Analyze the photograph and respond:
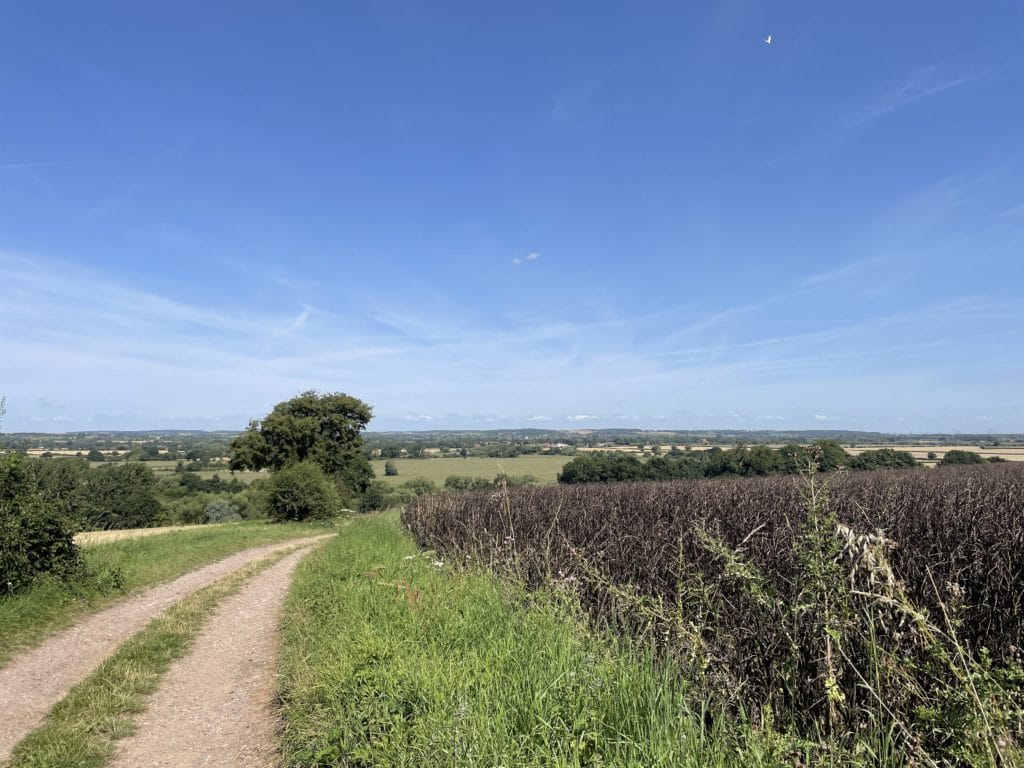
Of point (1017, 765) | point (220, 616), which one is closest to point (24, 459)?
point (220, 616)

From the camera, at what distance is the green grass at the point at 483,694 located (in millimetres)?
2963

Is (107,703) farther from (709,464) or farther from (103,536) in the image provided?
(709,464)

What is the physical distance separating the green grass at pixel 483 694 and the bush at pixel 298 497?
81.0 ft

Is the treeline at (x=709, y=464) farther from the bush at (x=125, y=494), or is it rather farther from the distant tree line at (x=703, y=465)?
the bush at (x=125, y=494)

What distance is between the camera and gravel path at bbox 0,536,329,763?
524 centimetres

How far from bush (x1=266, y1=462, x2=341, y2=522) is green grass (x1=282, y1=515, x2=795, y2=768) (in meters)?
24.7

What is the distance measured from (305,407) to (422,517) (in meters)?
31.5

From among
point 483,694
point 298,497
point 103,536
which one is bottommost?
point 103,536

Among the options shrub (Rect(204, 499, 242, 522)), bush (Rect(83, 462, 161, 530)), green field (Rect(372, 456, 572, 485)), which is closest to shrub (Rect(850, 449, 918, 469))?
green field (Rect(372, 456, 572, 485))

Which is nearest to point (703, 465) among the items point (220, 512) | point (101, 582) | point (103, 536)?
point (103, 536)

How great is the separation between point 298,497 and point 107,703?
83.5 feet

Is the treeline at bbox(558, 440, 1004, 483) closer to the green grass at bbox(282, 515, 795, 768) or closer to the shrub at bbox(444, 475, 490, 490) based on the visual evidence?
the shrub at bbox(444, 475, 490, 490)

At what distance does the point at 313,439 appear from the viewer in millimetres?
42562

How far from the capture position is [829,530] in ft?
9.24
